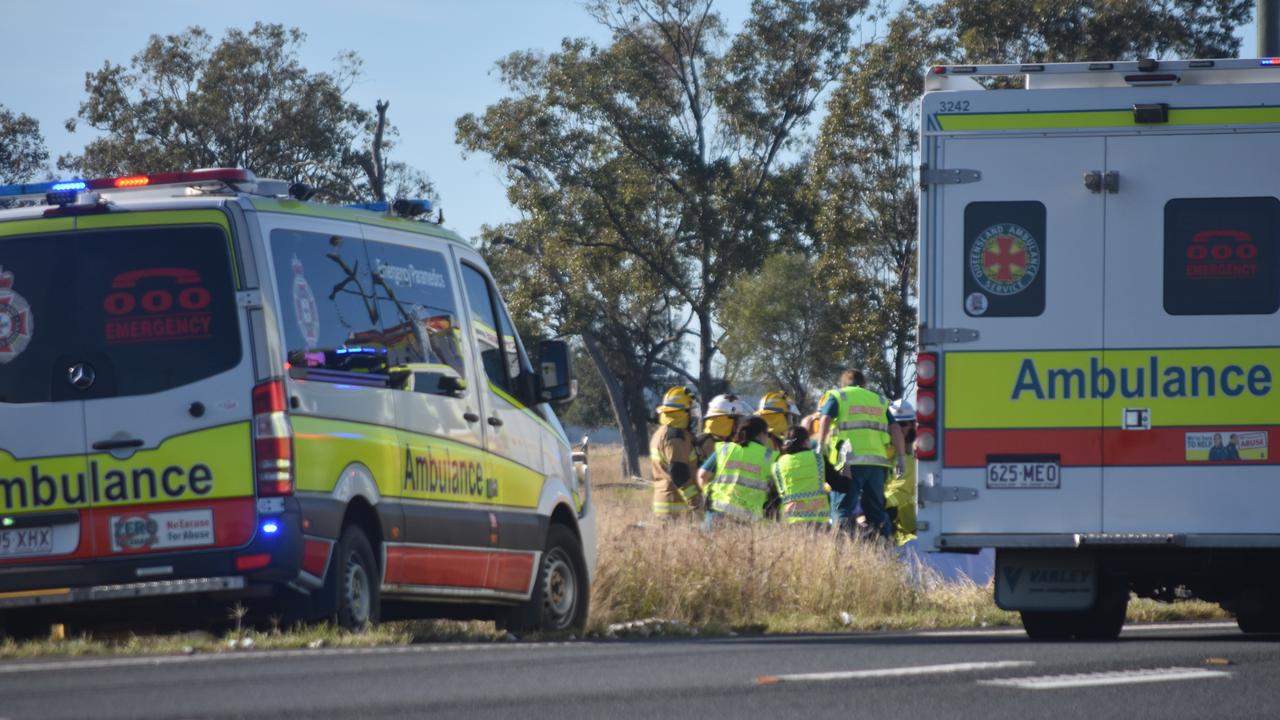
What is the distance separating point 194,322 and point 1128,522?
462 cm

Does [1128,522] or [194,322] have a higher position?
[194,322]

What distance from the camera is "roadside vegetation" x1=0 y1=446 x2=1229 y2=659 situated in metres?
13.0

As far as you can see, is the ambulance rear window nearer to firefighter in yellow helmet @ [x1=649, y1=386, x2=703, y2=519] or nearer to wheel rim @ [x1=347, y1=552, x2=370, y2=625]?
wheel rim @ [x1=347, y1=552, x2=370, y2=625]

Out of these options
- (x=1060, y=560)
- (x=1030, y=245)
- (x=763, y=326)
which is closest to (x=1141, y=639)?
(x=1060, y=560)

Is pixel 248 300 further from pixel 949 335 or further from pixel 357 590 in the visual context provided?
pixel 949 335

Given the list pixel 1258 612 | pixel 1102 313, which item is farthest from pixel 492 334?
pixel 1258 612

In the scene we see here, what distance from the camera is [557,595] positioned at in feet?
39.8

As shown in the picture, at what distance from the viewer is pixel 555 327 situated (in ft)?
156

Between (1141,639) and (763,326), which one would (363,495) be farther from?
(763,326)

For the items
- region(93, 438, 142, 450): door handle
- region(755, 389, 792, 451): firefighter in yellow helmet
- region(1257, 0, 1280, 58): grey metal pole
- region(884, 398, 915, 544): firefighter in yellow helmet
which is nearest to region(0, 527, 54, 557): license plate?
region(93, 438, 142, 450): door handle

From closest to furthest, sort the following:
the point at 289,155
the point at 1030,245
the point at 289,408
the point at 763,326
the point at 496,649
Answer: the point at 289,408 → the point at 496,649 → the point at 1030,245 → the point at 289,155 → the point at 763,326

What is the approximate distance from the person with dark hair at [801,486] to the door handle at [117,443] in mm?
7515

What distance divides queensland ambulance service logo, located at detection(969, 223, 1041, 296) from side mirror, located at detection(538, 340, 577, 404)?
2.54m

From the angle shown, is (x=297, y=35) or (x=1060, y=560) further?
(x=297, y=35)
